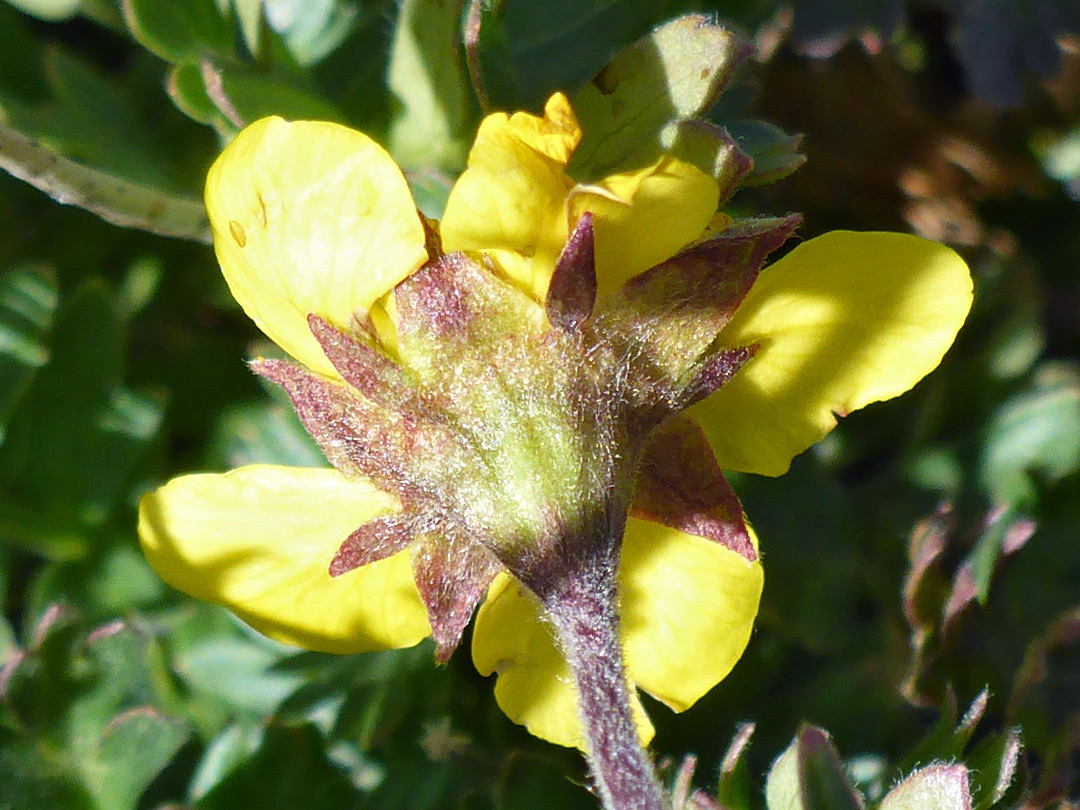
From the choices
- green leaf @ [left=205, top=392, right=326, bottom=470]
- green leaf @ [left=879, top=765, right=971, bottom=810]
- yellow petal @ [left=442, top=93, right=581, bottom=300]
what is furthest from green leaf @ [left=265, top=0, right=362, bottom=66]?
green leaf @ [left=879, top=765, right=971, bottom=810]

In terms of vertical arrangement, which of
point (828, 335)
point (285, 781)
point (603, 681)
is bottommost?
point (285, 781)

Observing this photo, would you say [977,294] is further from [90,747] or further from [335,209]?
[90,747]

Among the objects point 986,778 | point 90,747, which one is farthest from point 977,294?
point 90,747

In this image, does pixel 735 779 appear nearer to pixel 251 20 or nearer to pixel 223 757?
pixel 223 757

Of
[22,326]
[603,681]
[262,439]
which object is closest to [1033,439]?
[603,681]

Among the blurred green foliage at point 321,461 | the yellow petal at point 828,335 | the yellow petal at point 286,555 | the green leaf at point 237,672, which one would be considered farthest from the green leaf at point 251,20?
the green leaf at point 237,672

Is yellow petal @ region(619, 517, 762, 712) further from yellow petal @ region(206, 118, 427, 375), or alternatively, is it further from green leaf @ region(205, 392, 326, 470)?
green leaf @ region(205, 392, 326, 470)
